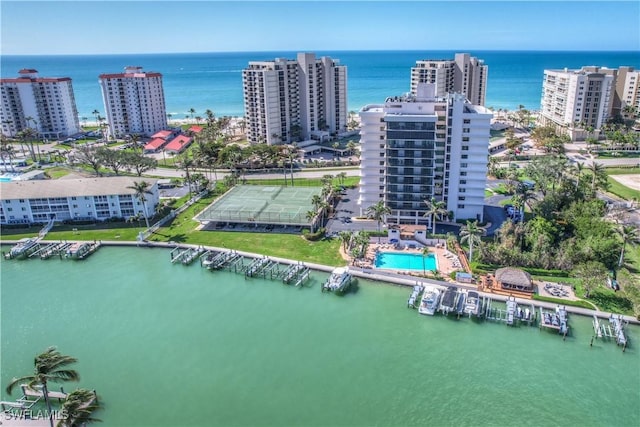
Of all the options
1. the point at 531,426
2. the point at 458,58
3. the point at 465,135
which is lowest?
the point at 531,426

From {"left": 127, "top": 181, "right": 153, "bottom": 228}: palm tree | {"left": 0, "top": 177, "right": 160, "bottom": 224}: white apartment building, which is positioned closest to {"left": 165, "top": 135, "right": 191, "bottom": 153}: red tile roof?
{"left": 0, "top": 177, "right": 160, "bottom": 224}: white apartment building

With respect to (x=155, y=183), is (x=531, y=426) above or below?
below

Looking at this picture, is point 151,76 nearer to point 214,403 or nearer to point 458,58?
point 458,58

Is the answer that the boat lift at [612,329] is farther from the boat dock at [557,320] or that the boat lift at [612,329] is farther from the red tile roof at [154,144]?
the red tile roof at [154,144]

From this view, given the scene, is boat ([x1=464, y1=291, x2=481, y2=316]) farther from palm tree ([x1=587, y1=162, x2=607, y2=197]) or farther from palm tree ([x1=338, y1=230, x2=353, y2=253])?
palm tree ([x1=587, y1=162, x2=607, y2=197])

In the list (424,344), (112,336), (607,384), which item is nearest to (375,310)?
(424,344)

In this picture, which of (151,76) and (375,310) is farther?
(151,76)

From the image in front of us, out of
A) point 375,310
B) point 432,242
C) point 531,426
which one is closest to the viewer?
point 531,426

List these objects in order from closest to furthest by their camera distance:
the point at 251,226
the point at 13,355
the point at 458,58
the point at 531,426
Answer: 1. the point at 531,426
2. the point at 13,355
3. the point at 251,226
4. the point at 458,58
